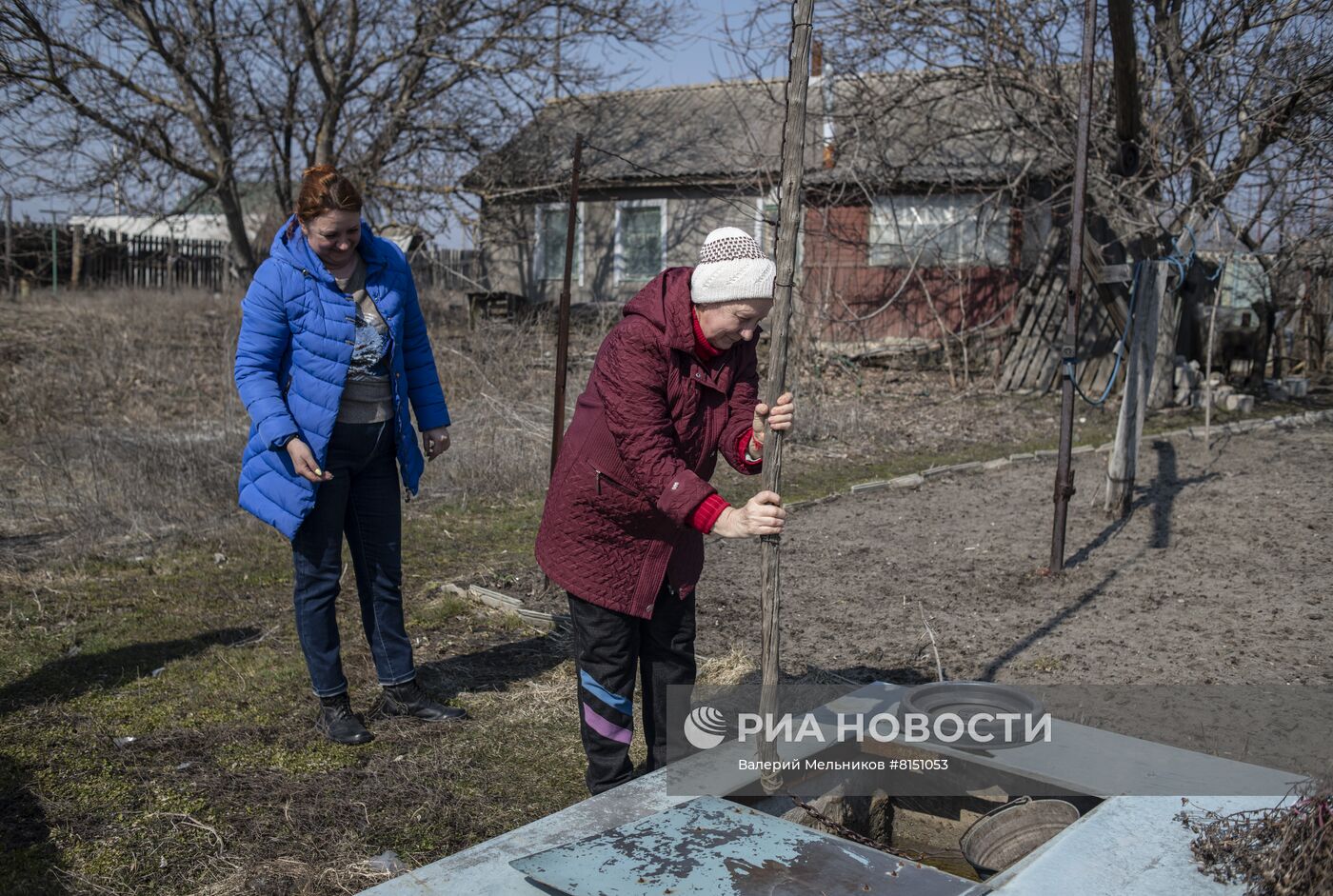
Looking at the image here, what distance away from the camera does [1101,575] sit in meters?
5.95

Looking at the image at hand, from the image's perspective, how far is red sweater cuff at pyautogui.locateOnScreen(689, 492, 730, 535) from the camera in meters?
2.61

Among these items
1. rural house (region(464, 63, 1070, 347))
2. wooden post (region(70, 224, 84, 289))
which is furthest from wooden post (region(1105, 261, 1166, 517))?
wooden post (region(70, 224, 84, 289))

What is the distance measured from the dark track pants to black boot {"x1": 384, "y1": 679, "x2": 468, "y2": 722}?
1048mm

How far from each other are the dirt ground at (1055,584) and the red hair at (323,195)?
8.01 feet

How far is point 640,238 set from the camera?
20.4 metres

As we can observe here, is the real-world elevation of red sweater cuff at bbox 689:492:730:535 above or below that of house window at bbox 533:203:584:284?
below

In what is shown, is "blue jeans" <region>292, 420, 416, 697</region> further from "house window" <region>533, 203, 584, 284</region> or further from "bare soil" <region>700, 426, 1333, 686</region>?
"house window" <region>533, 203, 584, 284</region>

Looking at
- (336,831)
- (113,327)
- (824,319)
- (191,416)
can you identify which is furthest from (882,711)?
(113,327)

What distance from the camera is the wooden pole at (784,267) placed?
2705 millimetres

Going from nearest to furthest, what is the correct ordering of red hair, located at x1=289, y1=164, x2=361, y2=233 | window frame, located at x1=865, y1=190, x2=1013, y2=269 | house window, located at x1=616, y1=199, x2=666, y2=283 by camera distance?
1. red hair, located at x1=289, y1=164, x2=361, y2=233
2. window frame, located at x1=865, y1=190, x2=1013, y2=269
3. house window, located at x1=616, y1=199, x2=666, y2=283

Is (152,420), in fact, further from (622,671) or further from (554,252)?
(554,252)

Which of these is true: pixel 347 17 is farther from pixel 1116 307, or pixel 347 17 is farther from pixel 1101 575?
pixel 1101 575

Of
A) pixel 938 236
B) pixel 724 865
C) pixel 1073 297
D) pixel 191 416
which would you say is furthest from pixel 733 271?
pixel 938 236

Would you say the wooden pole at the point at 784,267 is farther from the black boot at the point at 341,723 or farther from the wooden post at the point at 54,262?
the wooden post at the point at 54,262
